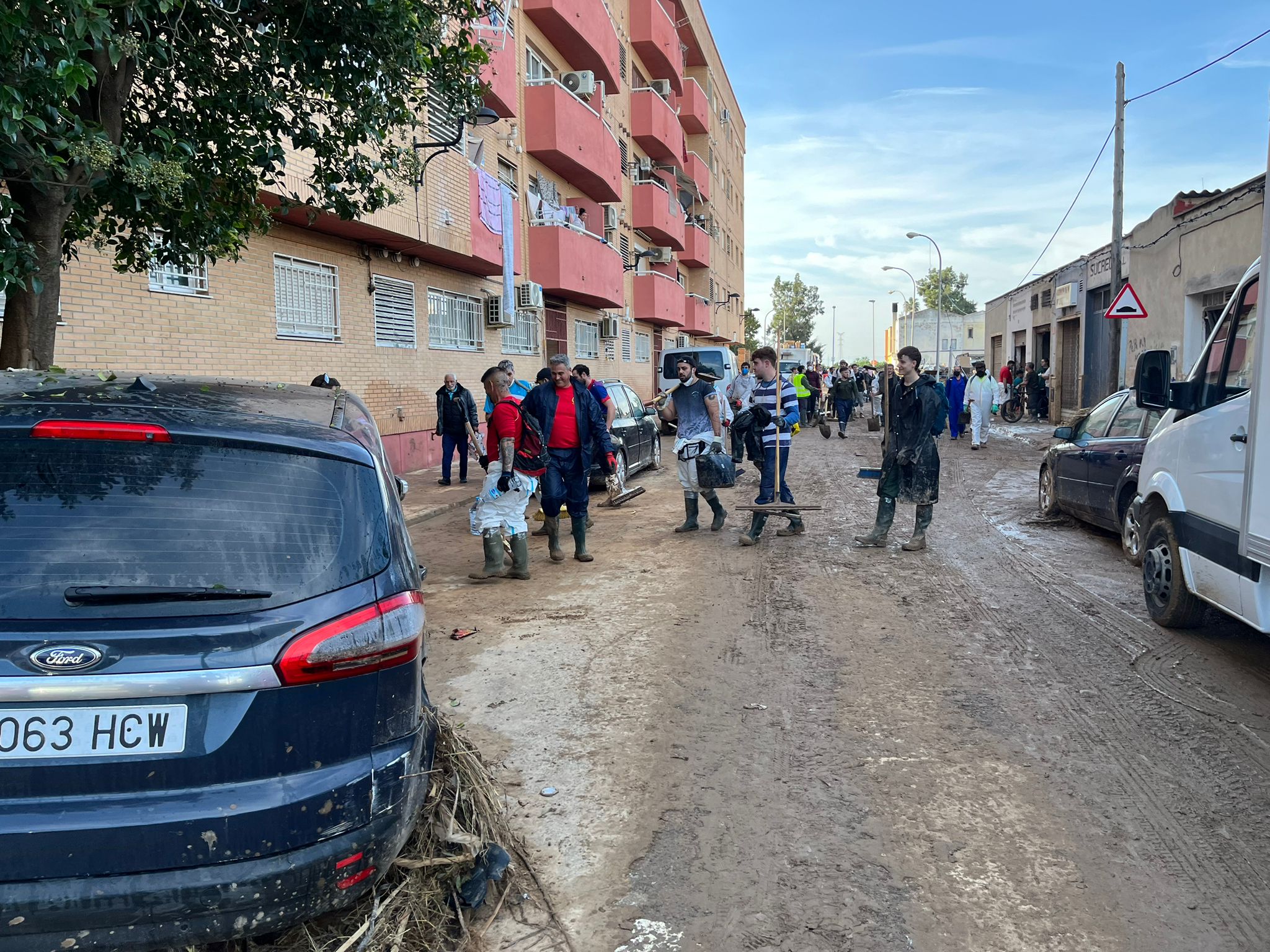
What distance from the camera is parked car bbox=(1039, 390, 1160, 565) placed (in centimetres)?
853

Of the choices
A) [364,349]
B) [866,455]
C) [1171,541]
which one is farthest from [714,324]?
[1171,541]

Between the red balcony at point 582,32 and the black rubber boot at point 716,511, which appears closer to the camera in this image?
the black rubber boot at point 716,511

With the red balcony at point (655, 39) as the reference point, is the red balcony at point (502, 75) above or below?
below

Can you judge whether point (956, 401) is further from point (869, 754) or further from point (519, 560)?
point (869, 754)

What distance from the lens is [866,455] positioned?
1878cm

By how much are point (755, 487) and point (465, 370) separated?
745 cm

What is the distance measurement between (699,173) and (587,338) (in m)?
18.2

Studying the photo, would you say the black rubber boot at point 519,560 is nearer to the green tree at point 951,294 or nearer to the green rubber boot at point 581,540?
the green rubber boot at point 581,540

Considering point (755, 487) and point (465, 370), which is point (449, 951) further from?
point (465, 370)

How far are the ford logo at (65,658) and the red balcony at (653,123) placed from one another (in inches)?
1272

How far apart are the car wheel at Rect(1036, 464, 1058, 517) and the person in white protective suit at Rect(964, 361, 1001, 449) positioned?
9793 millimetres

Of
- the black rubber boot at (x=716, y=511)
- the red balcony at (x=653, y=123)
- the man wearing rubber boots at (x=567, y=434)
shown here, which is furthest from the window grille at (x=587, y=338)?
the man wearing rubber boots at (x=567, y=434)

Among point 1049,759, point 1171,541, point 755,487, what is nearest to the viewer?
point 1049,759

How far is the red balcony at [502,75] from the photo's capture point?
1716 cm
